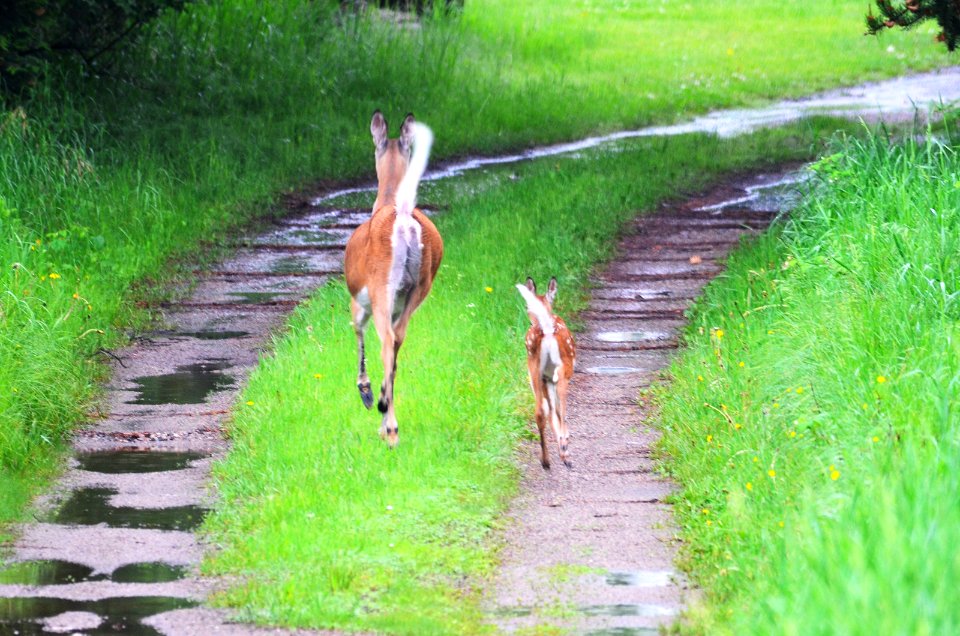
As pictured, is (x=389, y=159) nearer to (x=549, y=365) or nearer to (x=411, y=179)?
(x=411, y=179)

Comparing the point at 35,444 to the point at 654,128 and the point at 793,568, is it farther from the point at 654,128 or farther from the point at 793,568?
the point at 654,128

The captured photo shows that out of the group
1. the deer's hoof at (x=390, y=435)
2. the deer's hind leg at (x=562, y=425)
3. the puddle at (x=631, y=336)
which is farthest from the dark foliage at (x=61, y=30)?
the deer's hind leg at (x=562, y=425)

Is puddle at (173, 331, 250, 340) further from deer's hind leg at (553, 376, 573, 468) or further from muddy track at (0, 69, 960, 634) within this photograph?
deer's hind leg at (553, 376, 573, 468)

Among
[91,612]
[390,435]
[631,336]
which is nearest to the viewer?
[91,612]

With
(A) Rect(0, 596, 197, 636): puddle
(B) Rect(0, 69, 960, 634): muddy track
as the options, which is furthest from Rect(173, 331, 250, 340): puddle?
(A) Rect(0, 596, 197, 636): puddle

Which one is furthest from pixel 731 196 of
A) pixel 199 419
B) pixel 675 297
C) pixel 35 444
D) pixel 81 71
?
pixel 35 444

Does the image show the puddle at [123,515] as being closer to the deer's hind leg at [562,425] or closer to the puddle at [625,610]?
the deer's hind leg at [562,425]

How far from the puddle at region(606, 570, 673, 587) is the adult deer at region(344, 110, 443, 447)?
6.22 ft

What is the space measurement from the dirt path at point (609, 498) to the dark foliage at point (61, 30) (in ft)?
19.4

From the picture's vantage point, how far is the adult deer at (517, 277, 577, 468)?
7.84 m

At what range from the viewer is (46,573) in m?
6.73

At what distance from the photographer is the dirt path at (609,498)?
6168 mm

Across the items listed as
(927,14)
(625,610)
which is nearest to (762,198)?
(927,14)

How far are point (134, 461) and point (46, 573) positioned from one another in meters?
1.80
